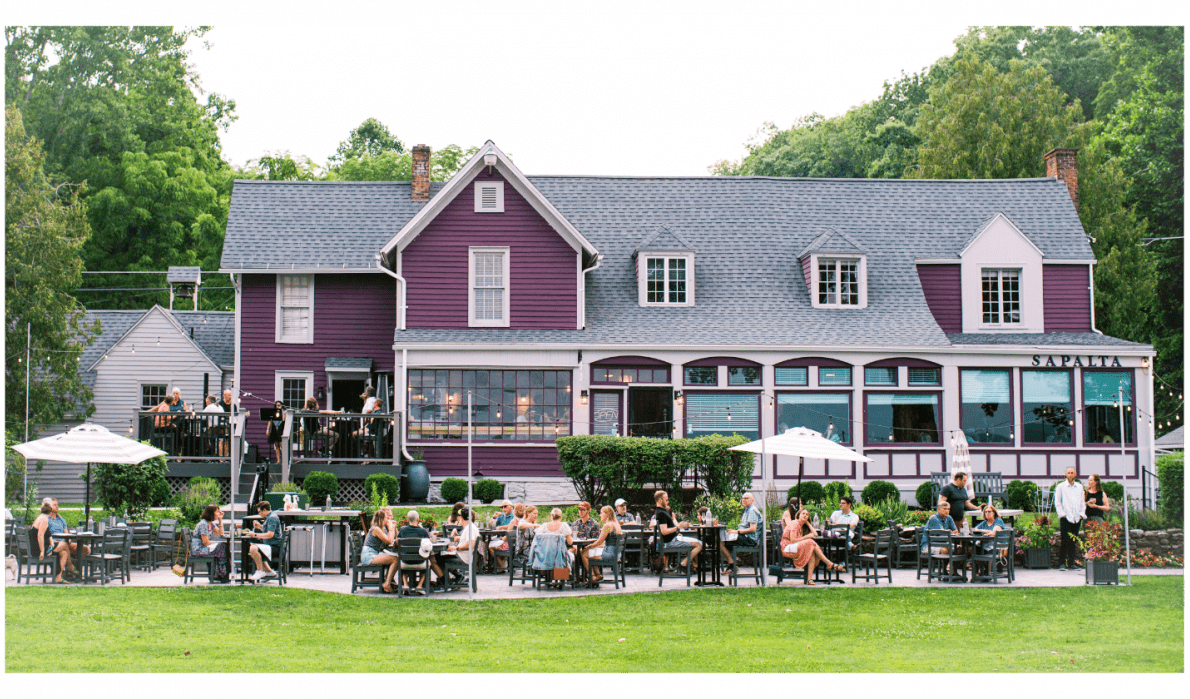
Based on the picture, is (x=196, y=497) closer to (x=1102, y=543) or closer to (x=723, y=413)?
(x=723, y=413)

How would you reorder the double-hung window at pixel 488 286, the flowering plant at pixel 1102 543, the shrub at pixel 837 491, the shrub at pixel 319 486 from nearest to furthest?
the flowering plant at pixel 1102 543, the shrub at pixel 319 486, the shrub at pixel 837 491, the double-hung window at pixel 488 286

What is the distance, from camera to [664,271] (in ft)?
92.0

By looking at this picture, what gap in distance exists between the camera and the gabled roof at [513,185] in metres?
26.3

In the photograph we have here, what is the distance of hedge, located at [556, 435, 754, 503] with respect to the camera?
21.2 meters

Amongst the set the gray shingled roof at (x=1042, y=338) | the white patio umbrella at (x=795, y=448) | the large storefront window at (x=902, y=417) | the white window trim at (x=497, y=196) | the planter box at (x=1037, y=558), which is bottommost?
the planter box at (x=1037, y=558)

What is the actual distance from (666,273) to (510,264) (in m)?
3.87

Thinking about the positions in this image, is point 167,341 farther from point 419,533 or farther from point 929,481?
point 929,481

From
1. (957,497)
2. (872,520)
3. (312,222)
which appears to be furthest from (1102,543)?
(312,222)

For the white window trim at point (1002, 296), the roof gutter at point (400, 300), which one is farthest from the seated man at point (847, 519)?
the white window trim at point (1002, 296)

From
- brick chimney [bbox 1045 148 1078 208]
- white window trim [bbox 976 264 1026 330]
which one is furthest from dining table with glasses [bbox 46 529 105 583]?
brick chimney [bbox 1045 148 1078 208]

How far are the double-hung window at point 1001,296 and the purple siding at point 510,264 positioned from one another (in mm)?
10429

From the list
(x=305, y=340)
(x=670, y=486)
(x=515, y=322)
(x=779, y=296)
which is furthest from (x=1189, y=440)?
(x=305, y=340)

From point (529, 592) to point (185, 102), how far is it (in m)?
36.0

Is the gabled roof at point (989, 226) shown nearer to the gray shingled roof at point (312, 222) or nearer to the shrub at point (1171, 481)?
the shrub at point (1171, 481)
